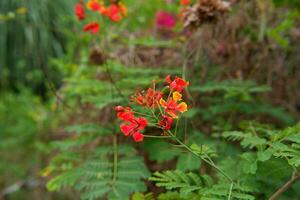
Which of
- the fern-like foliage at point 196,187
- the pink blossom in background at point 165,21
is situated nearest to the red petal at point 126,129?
the fern-like foliage at point 196,187

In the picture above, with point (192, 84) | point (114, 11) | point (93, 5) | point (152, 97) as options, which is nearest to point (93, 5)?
point (93, 5)

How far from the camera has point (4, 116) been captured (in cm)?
389

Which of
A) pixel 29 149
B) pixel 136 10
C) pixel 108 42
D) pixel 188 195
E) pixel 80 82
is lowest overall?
pixel 29 149

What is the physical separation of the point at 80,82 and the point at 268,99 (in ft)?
3.05

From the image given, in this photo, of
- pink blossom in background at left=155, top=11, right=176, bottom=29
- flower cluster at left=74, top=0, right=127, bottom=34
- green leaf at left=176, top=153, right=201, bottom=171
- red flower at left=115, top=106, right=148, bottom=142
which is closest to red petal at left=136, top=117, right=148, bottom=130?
red flower at left=115, top=106, right=148, bottom=142

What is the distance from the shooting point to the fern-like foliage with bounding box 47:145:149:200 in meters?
1.55

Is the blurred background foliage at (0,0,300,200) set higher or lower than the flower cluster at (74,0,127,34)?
lower

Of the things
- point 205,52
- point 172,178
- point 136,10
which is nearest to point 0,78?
point 136,10

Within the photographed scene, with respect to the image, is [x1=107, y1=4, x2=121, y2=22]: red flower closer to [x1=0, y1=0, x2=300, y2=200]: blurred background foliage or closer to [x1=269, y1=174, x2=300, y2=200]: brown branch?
[x1=0, y1=0, x2=300, y2=200]: blurred background foliage

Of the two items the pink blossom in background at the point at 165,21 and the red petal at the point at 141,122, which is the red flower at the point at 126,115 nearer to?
the red petal at the point at 141,122

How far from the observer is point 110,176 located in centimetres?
166

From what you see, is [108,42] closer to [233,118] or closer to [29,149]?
[233,118]

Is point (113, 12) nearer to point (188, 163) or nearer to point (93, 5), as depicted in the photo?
point (93, 5)

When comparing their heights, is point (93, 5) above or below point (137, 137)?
above
